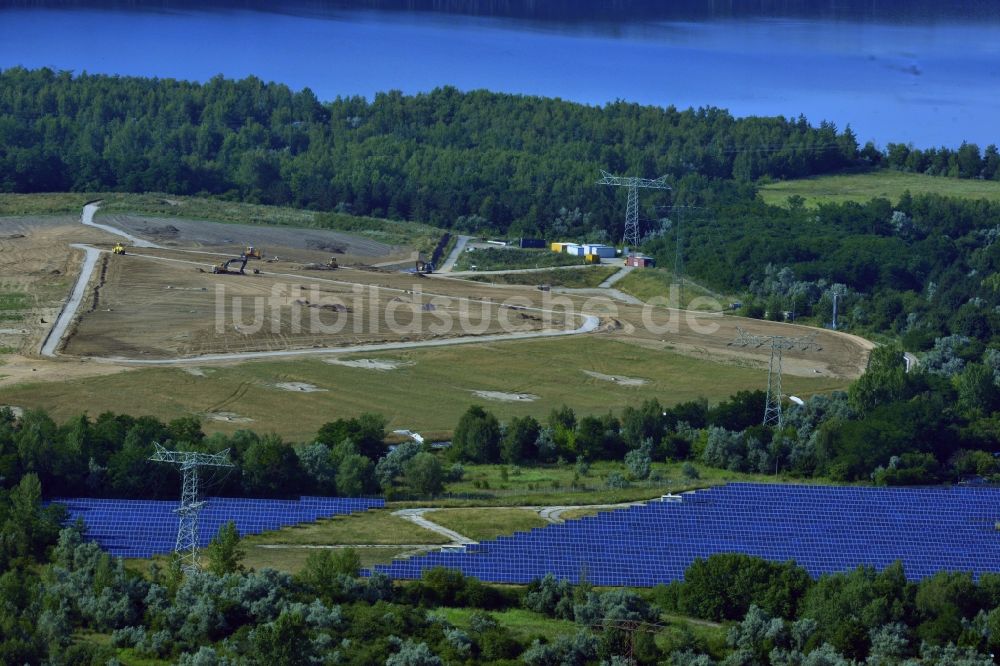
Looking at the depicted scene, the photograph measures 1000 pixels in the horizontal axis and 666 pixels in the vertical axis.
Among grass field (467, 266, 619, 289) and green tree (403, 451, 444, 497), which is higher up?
grass field (467, 266, 619, 289)

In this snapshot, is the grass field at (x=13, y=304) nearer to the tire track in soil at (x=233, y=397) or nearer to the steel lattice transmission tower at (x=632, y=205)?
the tire track in soil at (x=233, y=397)

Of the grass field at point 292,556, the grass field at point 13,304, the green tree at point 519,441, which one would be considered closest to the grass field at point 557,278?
the grass field at point 13,304

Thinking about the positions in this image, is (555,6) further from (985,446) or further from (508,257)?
(985,446)

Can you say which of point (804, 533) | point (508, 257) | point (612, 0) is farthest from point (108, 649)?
point (612, 0)

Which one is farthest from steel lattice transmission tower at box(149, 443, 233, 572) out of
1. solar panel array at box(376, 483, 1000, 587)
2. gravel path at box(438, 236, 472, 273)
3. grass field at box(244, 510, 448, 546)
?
gravel path at box(438, 236, 472, 273)

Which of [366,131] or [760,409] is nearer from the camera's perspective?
[760,409]

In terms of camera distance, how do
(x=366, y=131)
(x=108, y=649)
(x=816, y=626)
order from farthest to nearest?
(x=366, y=131) → (x=816, y=626) → (x=108, y=649)

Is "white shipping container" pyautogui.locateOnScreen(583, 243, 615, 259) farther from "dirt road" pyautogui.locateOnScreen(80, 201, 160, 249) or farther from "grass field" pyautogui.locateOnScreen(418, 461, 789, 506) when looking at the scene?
"grass field" pyautogui.locateOnScreen(418, 461, 789, 506)

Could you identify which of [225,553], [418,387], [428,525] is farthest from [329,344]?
[225,553]
